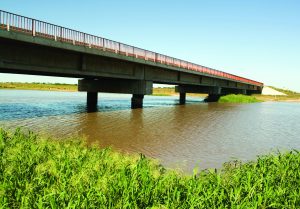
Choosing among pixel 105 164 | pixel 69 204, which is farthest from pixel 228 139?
pixel 69 204

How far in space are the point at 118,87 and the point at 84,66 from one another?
1002 centimetres

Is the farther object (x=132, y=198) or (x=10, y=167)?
(x=10, y=167)

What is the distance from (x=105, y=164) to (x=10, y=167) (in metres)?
2.35

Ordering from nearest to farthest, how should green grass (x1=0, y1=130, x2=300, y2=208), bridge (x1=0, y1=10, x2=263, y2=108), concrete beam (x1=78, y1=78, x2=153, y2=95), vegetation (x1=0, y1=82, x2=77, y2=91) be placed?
green grass (x1=0, y1=130, x2=300, y2=208) → bridge (x1=0, y1=10, x2=263, y2=108) → concrete beam (x1=78, y1=78, x2=153, y2=95) → vegetation (x1=0, y1=82, x2=77, y2=91)

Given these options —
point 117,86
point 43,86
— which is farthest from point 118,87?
point 43,86

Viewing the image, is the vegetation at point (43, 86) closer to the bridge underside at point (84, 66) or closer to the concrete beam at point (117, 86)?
→ the bridge underside at point (84, 66)

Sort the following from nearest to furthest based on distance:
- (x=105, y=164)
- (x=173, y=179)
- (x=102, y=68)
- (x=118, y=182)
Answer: (x=118, y=182) → (x=173, y=179) → (x=105, y=164) → (x=102, y=68)

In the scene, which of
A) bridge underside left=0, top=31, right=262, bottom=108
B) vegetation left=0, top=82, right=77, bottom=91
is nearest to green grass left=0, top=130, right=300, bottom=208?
bridge underside left=0, top=31, right=262, bottom=108

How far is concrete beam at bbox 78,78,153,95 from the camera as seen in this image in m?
36.6

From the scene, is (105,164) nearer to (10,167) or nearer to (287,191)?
(10,167)

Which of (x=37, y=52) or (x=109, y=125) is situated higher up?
(x=37, y=52)

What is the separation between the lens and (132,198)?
19.2 ft

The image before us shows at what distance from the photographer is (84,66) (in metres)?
27.1

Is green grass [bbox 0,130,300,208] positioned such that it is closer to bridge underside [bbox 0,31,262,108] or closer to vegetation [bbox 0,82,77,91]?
bridge underside [bbox 0,31,262,108]
